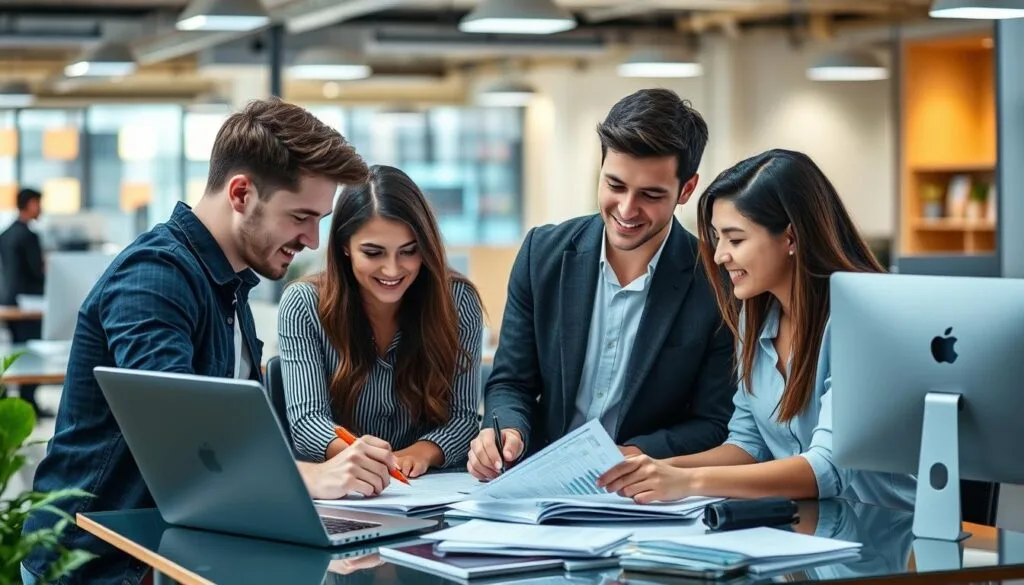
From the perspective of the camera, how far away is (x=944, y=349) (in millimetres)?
2240

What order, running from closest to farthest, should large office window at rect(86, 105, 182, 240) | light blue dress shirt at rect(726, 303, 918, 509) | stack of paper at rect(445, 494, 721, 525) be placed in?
stack of paper at rect(445, 494, 721, 525)
light blue dress shirt at rect(726, 303, 918, 509)
large office window at rect(86, 105, 182, 240)

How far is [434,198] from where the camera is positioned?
725 inches

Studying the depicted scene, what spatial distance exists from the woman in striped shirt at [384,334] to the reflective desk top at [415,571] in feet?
2.08

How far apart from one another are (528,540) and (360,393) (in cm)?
97

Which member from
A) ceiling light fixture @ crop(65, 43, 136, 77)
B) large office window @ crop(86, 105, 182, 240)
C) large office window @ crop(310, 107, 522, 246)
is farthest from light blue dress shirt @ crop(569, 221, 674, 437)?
large office window @ crop(86, 105, 182, 240)

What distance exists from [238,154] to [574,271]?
2.90 feet

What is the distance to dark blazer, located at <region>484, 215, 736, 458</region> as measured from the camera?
9.53ft

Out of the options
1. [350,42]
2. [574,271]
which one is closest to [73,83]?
[350,42]

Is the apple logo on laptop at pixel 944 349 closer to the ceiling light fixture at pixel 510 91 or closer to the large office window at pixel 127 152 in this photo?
the ceiling light fixture at pixel 510 91

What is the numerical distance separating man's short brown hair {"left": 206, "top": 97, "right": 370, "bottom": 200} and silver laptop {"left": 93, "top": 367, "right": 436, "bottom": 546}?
0.44m

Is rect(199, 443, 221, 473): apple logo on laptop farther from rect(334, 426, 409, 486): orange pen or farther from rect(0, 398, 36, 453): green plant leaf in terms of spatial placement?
rect(0, 398, 36, 453): green plant leaf

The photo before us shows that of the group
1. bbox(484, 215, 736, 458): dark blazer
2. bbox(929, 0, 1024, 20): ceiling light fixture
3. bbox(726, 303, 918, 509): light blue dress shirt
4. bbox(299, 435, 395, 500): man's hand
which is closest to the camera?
bbox(299, 435, 395, 500): man's hand

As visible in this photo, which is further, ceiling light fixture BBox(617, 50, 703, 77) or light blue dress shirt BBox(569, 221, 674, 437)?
ceiling light fixture BBox(617, 50, 703, 77)

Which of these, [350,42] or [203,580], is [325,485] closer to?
[203,580]
